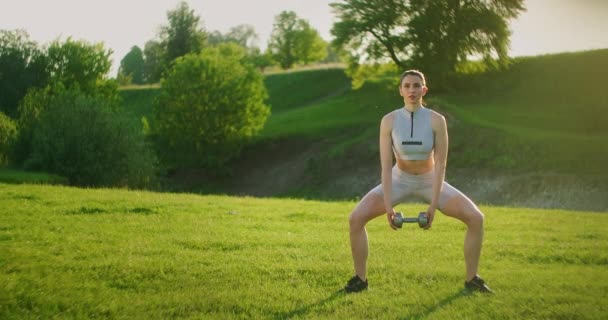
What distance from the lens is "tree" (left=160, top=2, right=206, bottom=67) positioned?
100m

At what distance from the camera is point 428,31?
53875 millimetres

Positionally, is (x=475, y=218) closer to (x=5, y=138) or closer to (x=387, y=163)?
(x=387, y=163)

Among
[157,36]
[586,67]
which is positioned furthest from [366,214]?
[157,36]

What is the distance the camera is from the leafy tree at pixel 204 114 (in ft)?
184

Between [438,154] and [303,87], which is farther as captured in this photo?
[303,87]

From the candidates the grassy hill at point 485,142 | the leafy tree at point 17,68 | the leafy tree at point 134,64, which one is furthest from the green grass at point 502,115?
the leafy tree at point 134,64

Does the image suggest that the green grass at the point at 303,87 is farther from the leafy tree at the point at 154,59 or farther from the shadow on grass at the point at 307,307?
the shadow on grass at the point at 307,307

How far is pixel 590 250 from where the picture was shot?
12172mm

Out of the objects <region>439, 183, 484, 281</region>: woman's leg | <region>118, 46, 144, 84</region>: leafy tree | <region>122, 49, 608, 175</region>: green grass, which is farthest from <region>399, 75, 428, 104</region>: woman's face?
<region>118, 46, 144, 84</region>: leafy tree

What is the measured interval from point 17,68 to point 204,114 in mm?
20168

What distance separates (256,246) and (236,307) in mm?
4538

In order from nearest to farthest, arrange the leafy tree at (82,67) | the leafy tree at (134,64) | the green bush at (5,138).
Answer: the green bush at (5,138) < the leafy tree at (82,67) < the leafy tree at (134,64)

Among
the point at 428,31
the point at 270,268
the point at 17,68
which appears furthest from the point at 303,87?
the point at 270,268

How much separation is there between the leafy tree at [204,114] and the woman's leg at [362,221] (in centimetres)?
4749
